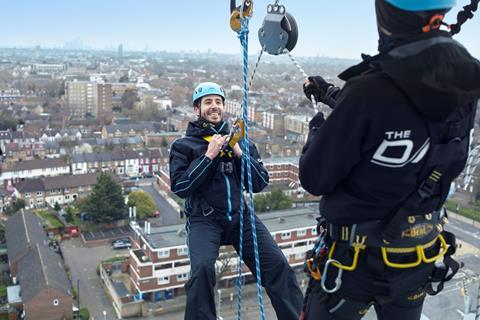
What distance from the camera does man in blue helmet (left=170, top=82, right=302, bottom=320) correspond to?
1.68 m

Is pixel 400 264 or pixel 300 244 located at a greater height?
pixel 400 264

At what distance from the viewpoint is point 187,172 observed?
69.4 inches

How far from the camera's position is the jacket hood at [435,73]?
956 millimetres

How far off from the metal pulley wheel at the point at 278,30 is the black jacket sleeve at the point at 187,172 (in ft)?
1.47

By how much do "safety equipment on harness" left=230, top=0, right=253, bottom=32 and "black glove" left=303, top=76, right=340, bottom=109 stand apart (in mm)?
503

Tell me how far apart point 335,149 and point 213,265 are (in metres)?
0.83

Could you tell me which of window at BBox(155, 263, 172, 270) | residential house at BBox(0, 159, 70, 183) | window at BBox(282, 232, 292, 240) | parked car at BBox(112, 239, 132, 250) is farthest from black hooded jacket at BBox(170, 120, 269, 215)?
residential house at BBox(0, 159, 70, 183)

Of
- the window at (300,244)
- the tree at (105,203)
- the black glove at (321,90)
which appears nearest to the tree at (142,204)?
the tree at (105,203)

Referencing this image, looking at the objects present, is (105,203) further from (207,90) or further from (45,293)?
(207,90)

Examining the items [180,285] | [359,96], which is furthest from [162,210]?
[359,96]

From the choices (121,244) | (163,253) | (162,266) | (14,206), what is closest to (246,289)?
(162,266)

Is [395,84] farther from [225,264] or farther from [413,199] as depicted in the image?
[225,264]

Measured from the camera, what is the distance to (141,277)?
8.94 meters

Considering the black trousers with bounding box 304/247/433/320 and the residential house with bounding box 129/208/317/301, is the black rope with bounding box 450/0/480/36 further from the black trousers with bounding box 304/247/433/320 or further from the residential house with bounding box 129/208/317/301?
the residential house with bounding box 129/208/317/301
